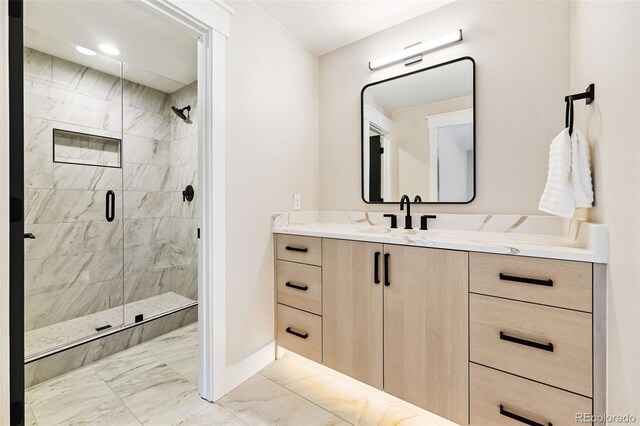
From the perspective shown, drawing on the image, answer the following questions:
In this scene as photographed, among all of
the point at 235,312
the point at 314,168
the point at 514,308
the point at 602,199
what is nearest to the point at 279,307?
the point at 235,312

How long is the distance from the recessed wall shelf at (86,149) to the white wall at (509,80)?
2.66 meters

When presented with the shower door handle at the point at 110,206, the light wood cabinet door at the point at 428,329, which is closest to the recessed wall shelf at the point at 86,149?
the shower door handle at the point at 110,206

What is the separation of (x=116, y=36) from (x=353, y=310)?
2636mm

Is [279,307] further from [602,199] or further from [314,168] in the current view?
[602,199]

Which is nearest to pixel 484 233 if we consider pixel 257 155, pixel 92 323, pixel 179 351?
pixel 257 155

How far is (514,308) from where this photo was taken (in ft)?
3.66

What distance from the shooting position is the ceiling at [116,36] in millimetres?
1794

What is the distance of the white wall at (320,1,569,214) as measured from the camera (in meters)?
1.51

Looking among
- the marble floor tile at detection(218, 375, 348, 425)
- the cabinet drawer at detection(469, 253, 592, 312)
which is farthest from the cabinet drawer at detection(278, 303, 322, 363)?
the cabinet drawer at detection(469, 253, 592, 312)

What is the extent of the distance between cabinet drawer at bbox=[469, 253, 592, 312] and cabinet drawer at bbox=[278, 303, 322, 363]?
0.95 meters

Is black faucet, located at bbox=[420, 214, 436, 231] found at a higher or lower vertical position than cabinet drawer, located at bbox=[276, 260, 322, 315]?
higher

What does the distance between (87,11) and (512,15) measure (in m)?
2.64

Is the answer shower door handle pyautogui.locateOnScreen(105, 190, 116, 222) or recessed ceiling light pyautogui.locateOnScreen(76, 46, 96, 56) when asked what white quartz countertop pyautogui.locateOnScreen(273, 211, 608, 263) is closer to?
shower door handle pyautogui.locateOnScreen(105, 190, 116, 222)

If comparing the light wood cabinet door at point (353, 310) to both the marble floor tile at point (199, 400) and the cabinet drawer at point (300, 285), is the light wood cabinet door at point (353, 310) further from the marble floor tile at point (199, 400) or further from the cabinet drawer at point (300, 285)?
the marble floor tile at point (199, 400)
